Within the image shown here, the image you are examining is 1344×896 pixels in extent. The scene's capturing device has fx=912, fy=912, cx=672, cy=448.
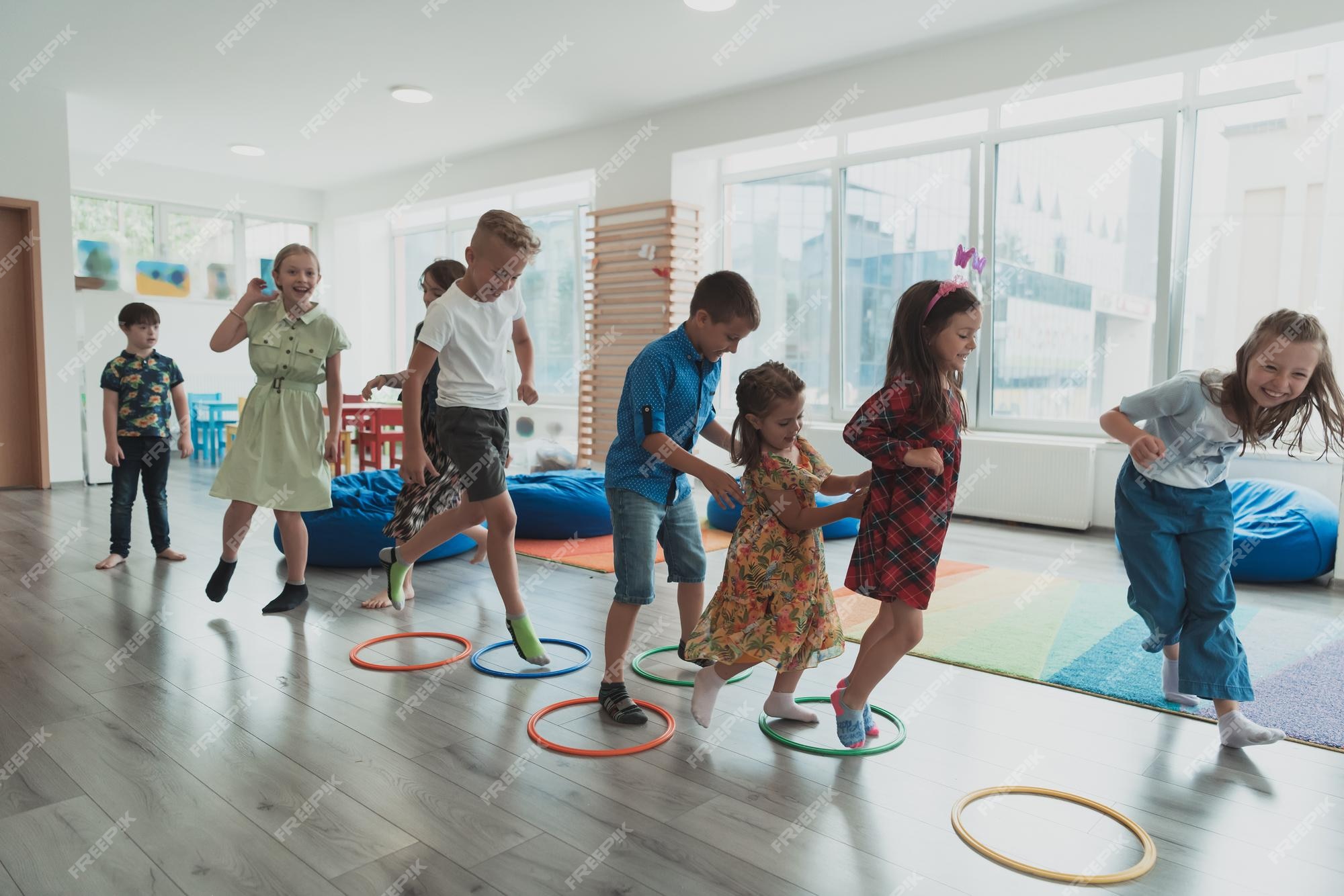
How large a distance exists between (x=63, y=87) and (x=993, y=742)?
7.52 meters

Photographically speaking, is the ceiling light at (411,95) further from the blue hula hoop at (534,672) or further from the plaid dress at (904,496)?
the plaid dress at (904,496)

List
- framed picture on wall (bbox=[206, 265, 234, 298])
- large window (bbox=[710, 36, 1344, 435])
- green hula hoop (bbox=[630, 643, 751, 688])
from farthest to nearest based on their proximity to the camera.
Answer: framed picture on wall (bbox=[206, 265, 234, 298]), large window (bbox=[710, 36, 1344, 435]), green hula hoop (bbox=[630, 643, 751, 688])

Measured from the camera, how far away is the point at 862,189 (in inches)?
263

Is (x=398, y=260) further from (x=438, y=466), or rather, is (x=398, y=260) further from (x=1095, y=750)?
(x=1095, y=750)

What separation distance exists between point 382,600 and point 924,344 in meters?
2.32

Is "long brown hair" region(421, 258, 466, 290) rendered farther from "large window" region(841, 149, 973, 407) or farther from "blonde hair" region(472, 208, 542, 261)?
"large window" region(841, 149, 973, 407)

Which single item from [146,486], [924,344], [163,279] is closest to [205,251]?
[163,279]

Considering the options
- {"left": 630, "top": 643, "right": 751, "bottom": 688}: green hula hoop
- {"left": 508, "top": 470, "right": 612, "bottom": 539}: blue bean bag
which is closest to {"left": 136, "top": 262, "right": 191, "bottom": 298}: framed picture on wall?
{"left": 508, "top": 470, "right": 612, "bottom": 539}: blue bean bag

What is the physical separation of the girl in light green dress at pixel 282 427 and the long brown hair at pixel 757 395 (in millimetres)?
1760

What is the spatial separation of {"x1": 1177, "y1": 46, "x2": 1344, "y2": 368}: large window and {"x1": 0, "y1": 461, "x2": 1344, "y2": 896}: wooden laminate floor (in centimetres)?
355

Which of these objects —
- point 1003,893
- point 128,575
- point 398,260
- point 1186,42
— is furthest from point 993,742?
point 398,260

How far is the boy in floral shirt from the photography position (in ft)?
13.3

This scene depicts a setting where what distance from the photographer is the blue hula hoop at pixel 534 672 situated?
8.61ft

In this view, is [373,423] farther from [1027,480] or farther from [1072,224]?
[1072,224]
